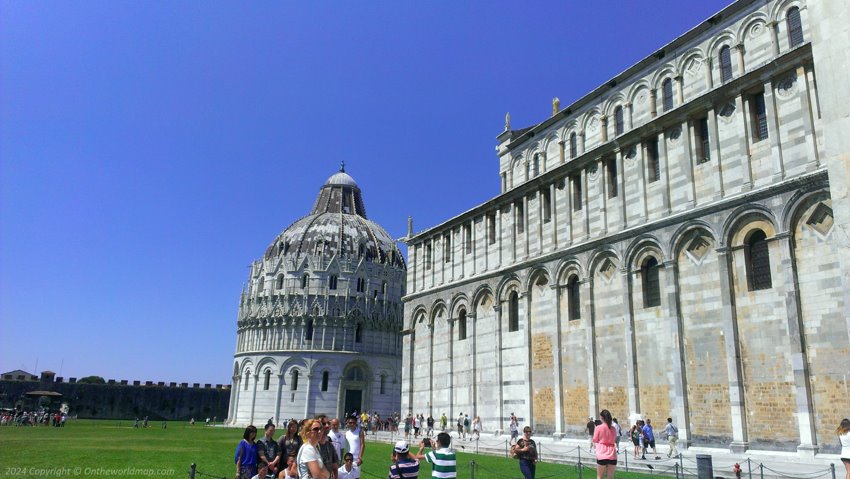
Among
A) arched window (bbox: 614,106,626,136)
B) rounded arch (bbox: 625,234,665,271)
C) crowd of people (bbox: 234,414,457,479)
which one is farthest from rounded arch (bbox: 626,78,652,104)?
crowd of people (bbox: 234,414,457,479)

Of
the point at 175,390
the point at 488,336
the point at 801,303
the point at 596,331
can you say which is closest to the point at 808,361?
the point at 801,303

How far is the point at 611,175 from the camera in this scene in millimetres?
26406

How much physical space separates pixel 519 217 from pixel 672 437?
14.2m

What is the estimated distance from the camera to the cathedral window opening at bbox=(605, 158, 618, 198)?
2608cm

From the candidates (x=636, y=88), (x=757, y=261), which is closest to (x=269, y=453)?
(x=757, y=261)

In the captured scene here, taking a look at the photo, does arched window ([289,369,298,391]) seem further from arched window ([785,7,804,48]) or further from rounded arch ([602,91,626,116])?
arched window ([785,7,804,48])

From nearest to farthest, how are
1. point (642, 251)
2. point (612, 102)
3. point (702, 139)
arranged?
point (702, 139), point (642, 251), point (612, 102)

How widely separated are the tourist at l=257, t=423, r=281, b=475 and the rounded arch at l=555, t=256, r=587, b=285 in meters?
18.0

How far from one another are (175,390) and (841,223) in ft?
292

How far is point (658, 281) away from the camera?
2316 centimetres

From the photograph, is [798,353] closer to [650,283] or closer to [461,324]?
[650,283]

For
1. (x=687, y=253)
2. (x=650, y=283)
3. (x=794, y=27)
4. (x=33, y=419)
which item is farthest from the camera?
(x=33, y=419)

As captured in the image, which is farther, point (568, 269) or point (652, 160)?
point (568, 269)

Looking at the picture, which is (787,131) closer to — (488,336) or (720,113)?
(720,113)
